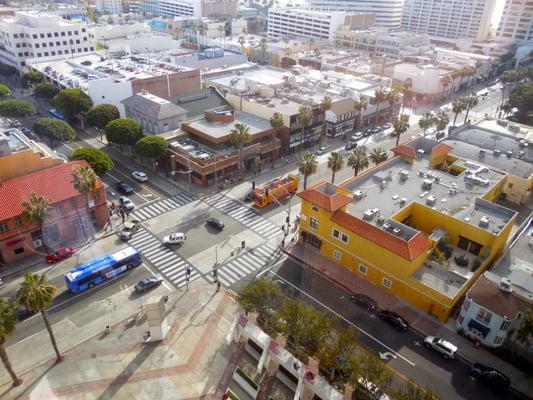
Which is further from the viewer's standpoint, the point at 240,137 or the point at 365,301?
the point at 240,137

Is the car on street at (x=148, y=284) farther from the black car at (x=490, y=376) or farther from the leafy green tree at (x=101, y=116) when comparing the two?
the leafy green tree at (x=101, y=116)

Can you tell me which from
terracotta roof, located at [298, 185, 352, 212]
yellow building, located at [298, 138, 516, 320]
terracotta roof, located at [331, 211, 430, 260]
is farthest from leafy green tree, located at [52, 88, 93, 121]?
terracotta roof, located at [331, 211, 430, 260]

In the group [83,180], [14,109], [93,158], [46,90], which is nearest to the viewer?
[83,180]

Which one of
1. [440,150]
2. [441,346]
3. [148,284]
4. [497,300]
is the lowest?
[148,284]

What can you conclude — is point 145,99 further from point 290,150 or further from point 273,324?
point 273,324

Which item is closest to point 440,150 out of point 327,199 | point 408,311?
point 327,199

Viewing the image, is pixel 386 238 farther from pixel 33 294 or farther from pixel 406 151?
pixel 33 294
